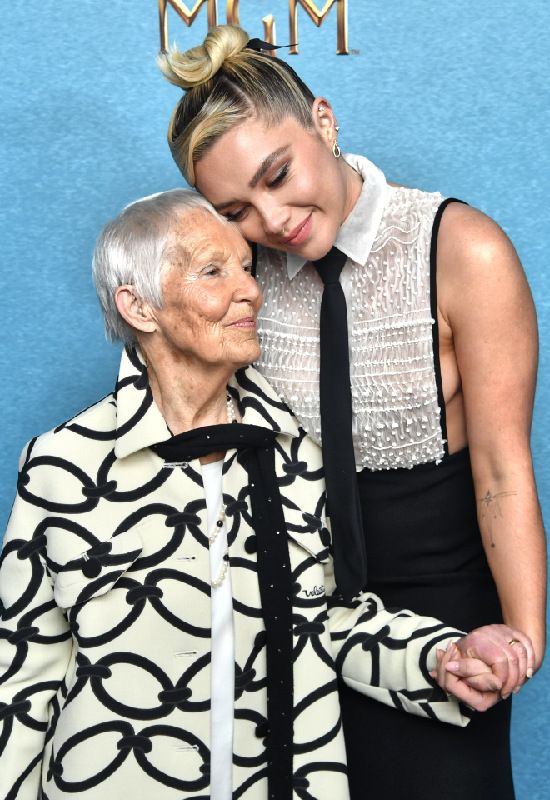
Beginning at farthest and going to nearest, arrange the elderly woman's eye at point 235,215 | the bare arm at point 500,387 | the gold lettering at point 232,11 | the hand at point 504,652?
the gold lettering at point 232,11 < the elderly woman's eye at point 235,215 < the bare arm at point 500,387 < the hand at point 504,652

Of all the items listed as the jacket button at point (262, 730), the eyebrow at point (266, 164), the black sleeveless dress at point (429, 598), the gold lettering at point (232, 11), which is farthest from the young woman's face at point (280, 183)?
the gold lettering at point (232, 11)

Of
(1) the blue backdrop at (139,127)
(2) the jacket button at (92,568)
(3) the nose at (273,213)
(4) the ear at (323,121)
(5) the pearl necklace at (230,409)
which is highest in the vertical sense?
(1) the blue backdrop at (139,127)

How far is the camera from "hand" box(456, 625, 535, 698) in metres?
1.59

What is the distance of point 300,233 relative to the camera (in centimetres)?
178

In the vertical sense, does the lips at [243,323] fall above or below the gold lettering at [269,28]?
below

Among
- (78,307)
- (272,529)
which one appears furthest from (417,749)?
(78,307)

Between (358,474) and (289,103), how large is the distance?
1.91 feet

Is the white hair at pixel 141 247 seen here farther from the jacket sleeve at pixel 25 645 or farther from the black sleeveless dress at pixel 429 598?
the black sleeveless dress at pixel 429 598

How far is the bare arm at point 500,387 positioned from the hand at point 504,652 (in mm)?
49

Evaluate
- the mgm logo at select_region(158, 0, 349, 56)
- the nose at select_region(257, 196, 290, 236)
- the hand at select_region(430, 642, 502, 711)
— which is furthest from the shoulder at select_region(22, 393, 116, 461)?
the mgm logo at select_region(158, 0, 349, 56)

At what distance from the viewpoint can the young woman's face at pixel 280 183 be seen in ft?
5.64

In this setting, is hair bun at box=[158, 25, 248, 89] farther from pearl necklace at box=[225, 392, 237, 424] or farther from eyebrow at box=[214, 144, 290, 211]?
pearl necklace at box=[225, 392, 237, 424]

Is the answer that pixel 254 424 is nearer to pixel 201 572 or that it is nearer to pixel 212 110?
pixel 201 572

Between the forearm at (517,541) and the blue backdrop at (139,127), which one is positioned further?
the blue backdrop at (139,127)
